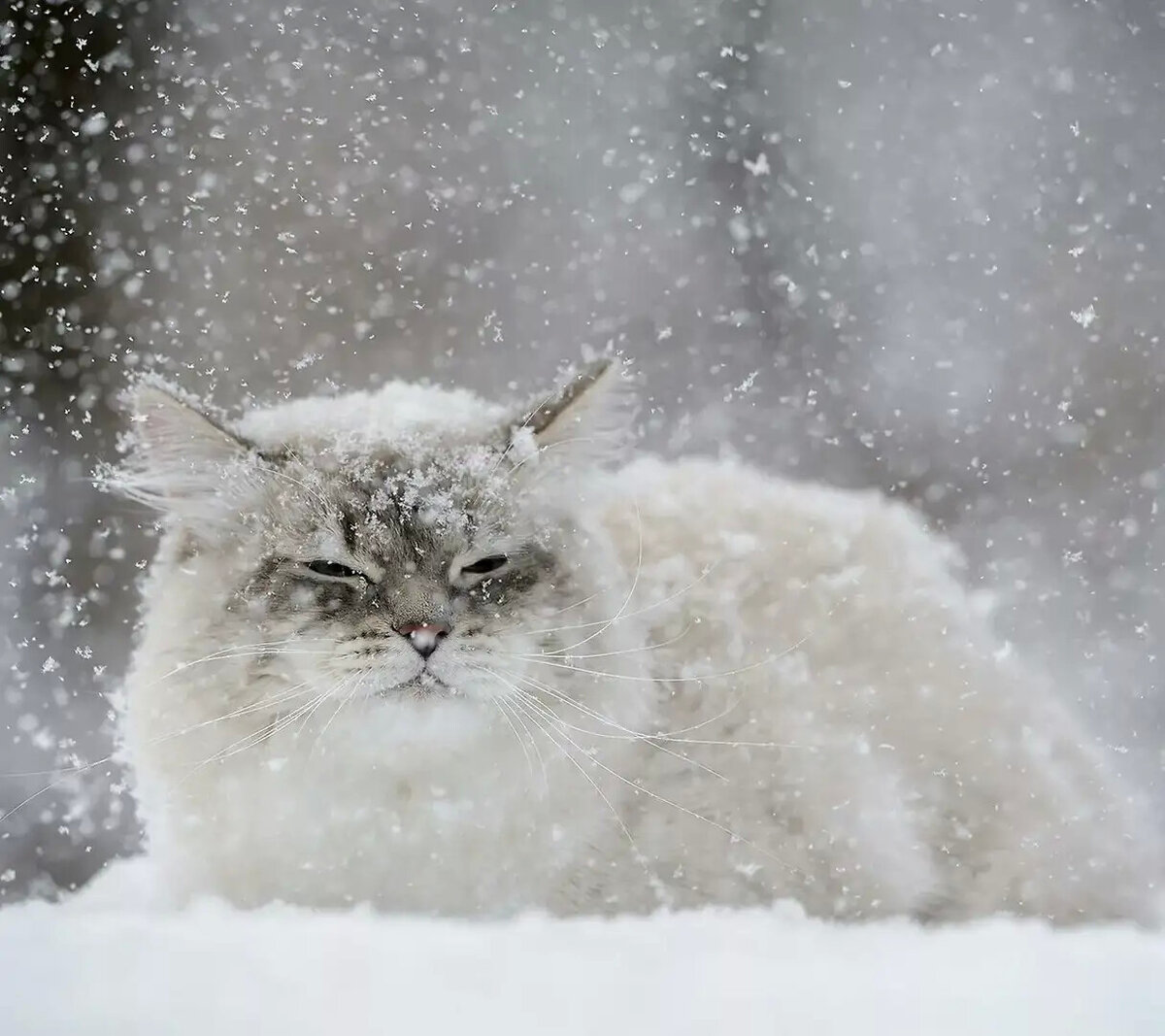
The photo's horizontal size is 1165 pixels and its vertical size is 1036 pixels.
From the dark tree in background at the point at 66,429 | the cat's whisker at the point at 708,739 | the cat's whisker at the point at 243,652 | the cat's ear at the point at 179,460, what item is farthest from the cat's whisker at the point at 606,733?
the dark tree in background at the point at 66,429

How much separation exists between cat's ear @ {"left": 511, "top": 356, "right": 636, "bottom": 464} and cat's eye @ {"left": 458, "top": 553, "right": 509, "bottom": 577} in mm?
132

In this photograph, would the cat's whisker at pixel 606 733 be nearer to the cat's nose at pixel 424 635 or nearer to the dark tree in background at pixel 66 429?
the cat's nose at pixel 424 635

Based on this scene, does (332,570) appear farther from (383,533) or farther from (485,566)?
(485,566)

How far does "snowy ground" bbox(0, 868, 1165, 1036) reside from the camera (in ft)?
3.85

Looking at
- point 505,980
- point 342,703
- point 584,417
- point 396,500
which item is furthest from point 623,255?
point 505,980

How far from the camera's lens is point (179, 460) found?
1184 mm

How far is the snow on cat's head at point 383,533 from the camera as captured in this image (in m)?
1.14

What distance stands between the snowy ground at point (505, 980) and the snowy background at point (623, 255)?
13cm

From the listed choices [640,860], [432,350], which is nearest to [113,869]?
[640,860]

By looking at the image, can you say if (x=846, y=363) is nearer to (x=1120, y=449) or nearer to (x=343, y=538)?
(x=1120, y=449)

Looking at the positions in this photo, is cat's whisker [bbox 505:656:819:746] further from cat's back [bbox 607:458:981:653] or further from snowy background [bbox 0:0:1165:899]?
snowy background [bbox 0:0:1165:899]

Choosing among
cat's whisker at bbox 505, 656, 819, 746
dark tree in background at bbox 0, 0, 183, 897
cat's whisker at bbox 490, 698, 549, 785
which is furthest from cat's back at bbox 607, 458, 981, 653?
dark tree in background at bbox 0, 0, 183, 897

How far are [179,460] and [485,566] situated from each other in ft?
1.25

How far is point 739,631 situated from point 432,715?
42cm
